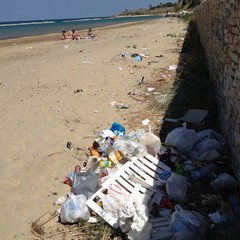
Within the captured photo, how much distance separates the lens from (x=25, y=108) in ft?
21.5

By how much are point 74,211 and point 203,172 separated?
Result: 4.72ft

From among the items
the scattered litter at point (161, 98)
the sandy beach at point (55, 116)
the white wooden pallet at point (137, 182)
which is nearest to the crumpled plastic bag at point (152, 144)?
the white wooden pallet at point (137, 182)

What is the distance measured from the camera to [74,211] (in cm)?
310

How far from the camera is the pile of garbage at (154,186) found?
2.80m

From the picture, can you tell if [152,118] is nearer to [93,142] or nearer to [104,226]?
[93,142]

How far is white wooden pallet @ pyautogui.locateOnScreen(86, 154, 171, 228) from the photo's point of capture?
10.2 ft

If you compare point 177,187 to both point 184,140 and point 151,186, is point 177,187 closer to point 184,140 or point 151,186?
point 151,186

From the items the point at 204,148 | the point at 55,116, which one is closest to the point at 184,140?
the point at 204,148

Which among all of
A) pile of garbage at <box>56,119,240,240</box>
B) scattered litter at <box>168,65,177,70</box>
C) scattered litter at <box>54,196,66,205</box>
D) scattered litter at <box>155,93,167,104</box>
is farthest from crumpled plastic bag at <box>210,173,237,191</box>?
scattered litter at <box>168,65,177,70</box>

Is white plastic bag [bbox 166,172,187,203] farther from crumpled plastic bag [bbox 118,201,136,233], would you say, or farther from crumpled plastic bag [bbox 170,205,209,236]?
crumpled plastic bag [bbox 118,201,136,233]

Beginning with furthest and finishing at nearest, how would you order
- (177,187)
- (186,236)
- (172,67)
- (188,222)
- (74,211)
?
(172,67)
(177,187)
(74,211)
(188,222)
(186,236)

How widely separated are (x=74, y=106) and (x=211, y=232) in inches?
164

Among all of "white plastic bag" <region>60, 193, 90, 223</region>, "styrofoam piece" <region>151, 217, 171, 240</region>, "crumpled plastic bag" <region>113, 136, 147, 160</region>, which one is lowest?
"white plastic bag" <region>60, 193, 90, 223</region>

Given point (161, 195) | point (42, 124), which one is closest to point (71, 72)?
point (42, 124)
